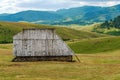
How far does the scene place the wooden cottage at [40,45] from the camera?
218 ft

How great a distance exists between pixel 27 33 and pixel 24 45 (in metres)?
2.54

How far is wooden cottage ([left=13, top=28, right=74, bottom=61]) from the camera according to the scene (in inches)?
2611

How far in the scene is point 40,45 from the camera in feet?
219

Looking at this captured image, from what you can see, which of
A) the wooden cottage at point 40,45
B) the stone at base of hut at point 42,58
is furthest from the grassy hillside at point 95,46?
the wooden cottage at point 40,45

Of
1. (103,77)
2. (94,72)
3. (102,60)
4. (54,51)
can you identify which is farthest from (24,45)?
(103,77)

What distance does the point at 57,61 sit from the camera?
65750 millimetres

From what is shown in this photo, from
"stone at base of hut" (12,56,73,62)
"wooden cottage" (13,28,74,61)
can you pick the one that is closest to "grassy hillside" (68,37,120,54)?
"stone at base of hut" (12,56,73,62)

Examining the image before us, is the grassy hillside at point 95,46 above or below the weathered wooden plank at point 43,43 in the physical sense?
below

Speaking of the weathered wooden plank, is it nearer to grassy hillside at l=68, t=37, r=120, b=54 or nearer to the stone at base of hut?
the stone at base of hut

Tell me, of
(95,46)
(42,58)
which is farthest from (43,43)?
(95,46)

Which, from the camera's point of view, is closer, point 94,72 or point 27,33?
point 94,72

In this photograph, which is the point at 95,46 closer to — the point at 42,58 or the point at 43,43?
the point at 42,58

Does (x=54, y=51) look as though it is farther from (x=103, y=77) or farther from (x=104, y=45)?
(x=104, y=45)

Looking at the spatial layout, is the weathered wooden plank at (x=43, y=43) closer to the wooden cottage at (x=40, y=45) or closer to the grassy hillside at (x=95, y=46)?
the wooden cottage at (x=40, y=45)
